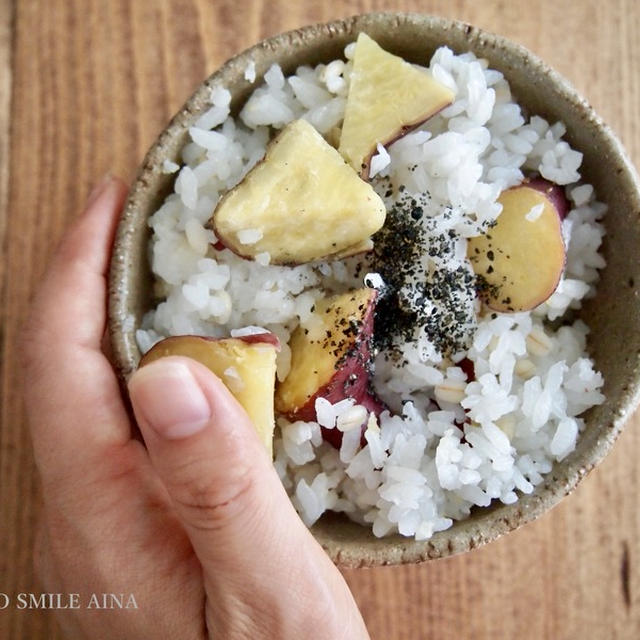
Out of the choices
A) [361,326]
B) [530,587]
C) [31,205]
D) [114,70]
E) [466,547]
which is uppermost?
[114,70]

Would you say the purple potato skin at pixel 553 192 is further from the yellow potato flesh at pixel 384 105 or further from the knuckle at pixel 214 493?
the knuckle at pixel 214 493

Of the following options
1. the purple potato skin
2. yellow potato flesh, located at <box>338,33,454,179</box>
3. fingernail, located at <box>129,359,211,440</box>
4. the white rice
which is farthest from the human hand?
the purple potato skin

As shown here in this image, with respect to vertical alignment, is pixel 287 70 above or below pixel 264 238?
above

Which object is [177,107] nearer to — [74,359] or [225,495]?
[74,359]

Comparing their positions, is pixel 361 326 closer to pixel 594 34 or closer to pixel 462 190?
pixel 462 190

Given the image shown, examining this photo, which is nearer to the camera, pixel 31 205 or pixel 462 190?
pixel 462 190

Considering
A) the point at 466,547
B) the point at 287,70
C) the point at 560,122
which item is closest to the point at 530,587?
the point at 466,547

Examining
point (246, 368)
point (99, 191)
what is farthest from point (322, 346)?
point (99, 191)

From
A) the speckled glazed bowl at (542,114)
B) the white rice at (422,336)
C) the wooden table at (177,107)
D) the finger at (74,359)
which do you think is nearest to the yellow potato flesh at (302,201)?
the white rice at (422,336)
